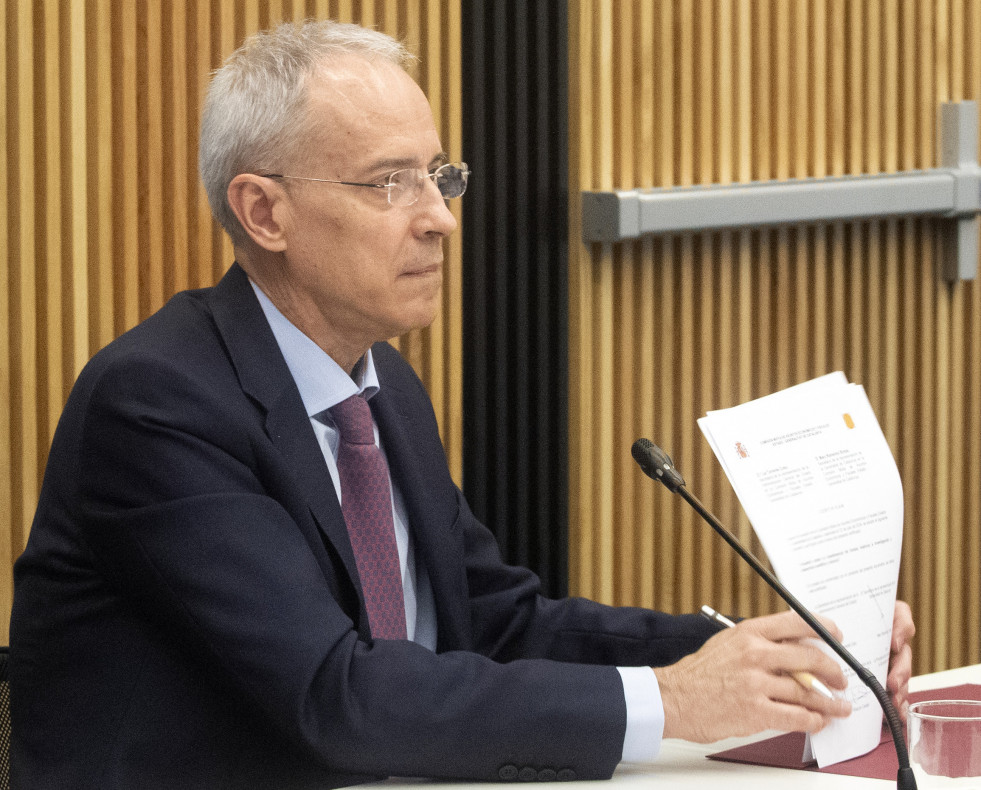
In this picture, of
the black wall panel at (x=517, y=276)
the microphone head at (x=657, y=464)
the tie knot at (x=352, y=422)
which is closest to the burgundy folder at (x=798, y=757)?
the microphone head at (x=657, y=464)

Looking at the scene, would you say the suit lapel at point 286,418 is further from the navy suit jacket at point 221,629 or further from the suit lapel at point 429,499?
the suit lapel at point 429,499

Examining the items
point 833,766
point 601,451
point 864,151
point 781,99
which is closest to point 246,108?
point 833,766

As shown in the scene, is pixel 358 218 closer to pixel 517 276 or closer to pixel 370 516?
pixel 370 516

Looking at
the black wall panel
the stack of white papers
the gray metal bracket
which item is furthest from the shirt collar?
the gray metal bracket

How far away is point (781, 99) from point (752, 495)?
2004 mm

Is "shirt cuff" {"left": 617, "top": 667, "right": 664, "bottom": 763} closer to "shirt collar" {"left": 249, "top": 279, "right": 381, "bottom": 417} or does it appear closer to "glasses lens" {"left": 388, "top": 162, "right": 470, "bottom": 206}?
"shirt collar" {"left": 249, "top": 279, "right": 381, "bottom": 417}

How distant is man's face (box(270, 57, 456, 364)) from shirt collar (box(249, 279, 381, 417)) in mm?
32

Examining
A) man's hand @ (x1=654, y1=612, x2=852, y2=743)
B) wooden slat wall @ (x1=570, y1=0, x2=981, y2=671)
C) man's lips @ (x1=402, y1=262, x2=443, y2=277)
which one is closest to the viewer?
man's hand @ (x1=654, y1=612, x2=852, y2=743)

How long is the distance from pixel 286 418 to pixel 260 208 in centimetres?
36

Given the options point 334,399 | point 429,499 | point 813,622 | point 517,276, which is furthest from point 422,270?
point 517,276

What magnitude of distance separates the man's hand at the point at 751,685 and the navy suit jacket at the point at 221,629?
0.08 meters

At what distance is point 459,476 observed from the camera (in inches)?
117

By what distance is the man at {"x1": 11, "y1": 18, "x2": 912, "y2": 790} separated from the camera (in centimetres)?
150

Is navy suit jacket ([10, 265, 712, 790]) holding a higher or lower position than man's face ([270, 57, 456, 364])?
lower
